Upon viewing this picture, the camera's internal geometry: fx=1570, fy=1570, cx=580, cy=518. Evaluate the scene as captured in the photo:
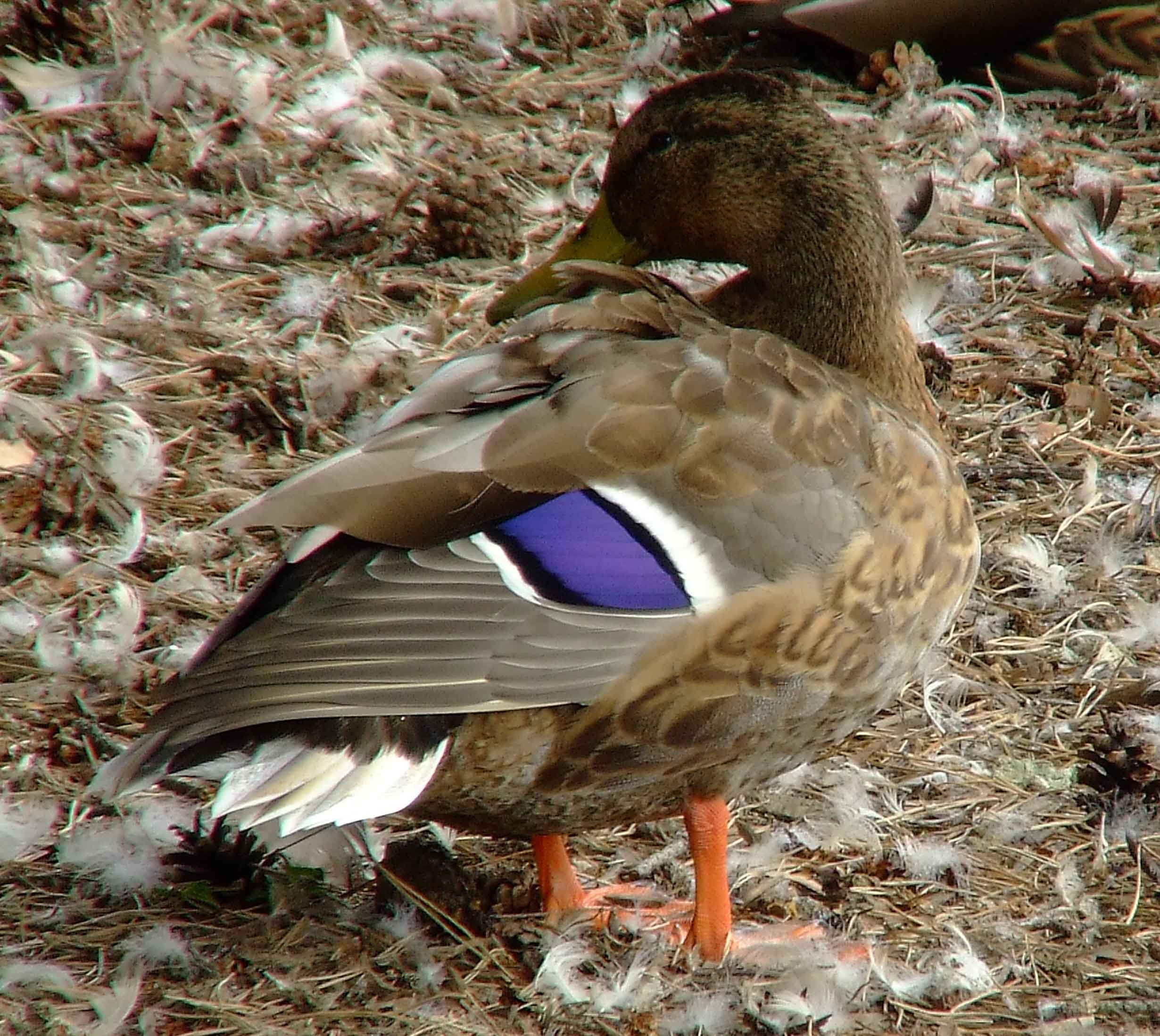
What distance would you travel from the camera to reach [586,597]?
2105 mm

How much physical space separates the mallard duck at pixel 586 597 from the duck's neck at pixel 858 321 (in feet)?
0.35

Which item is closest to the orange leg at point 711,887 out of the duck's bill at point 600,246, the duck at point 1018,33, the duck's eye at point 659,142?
the duck's bill at point 600,246

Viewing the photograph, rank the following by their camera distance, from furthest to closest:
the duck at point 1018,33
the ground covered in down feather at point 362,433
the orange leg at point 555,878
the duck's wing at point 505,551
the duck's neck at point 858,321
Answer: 1. the duck at point 1018,33
2. the duck's neck at point 858,321
3. the orange leg at point 555,878
4. the ground covered in down feather at point 362,433
5. the duck's wing at point 505,551

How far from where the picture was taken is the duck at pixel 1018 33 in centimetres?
464

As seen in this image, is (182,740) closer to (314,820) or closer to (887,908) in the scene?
(314,820)

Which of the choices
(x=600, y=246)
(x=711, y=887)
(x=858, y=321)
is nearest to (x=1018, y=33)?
(x=600, y=246)

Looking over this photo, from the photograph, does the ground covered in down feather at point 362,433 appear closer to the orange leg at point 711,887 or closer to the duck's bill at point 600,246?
the orange leg at point 711,887

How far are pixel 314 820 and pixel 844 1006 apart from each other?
0.90m

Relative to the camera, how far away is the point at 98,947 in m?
2.29

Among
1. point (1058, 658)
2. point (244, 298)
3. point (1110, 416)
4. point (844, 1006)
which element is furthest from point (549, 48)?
point (844, 1006)

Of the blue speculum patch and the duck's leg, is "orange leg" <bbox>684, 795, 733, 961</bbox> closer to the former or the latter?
the duck's leg

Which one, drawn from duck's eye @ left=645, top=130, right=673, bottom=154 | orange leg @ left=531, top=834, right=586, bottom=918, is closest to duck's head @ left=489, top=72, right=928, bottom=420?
duck's eye @ left=645, top=130, right=673, bottom=154

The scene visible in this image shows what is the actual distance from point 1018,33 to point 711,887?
3.24 metres

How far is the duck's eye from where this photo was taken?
269cm
